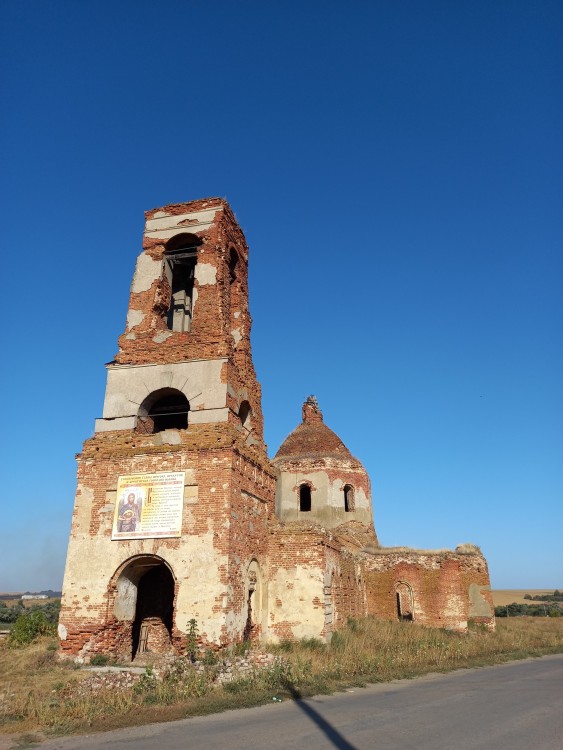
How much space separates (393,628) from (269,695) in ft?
31.3

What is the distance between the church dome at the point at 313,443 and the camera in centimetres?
2498

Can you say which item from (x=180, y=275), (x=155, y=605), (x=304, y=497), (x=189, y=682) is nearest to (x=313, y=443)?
(x=304, y=497)

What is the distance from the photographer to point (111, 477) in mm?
12688

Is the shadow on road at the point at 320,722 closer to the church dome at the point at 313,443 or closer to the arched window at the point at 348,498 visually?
the arched window at the point at 348,498

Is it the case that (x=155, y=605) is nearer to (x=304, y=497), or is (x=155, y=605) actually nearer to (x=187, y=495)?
(x=187, y=495)

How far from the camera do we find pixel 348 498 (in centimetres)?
2442

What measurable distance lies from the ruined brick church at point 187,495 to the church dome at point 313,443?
7.15m

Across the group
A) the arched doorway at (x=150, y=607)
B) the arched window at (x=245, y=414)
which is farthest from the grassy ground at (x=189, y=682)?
the arched window at (x=245, y=414)

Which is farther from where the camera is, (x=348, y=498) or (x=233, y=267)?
(x=348, y=498)

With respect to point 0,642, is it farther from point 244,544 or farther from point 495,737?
point 495,737

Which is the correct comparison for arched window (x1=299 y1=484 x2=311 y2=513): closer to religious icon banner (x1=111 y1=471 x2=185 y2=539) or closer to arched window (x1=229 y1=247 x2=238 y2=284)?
arched window (x1=229 y1=247 x2=238 y2=284)

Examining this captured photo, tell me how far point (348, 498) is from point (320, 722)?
58.0ft

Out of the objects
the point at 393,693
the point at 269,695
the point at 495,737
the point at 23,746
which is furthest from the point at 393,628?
the point at 23,746

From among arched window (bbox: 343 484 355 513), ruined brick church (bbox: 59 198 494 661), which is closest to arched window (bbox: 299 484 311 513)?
arched window (bbox: 343 484 355 513)
